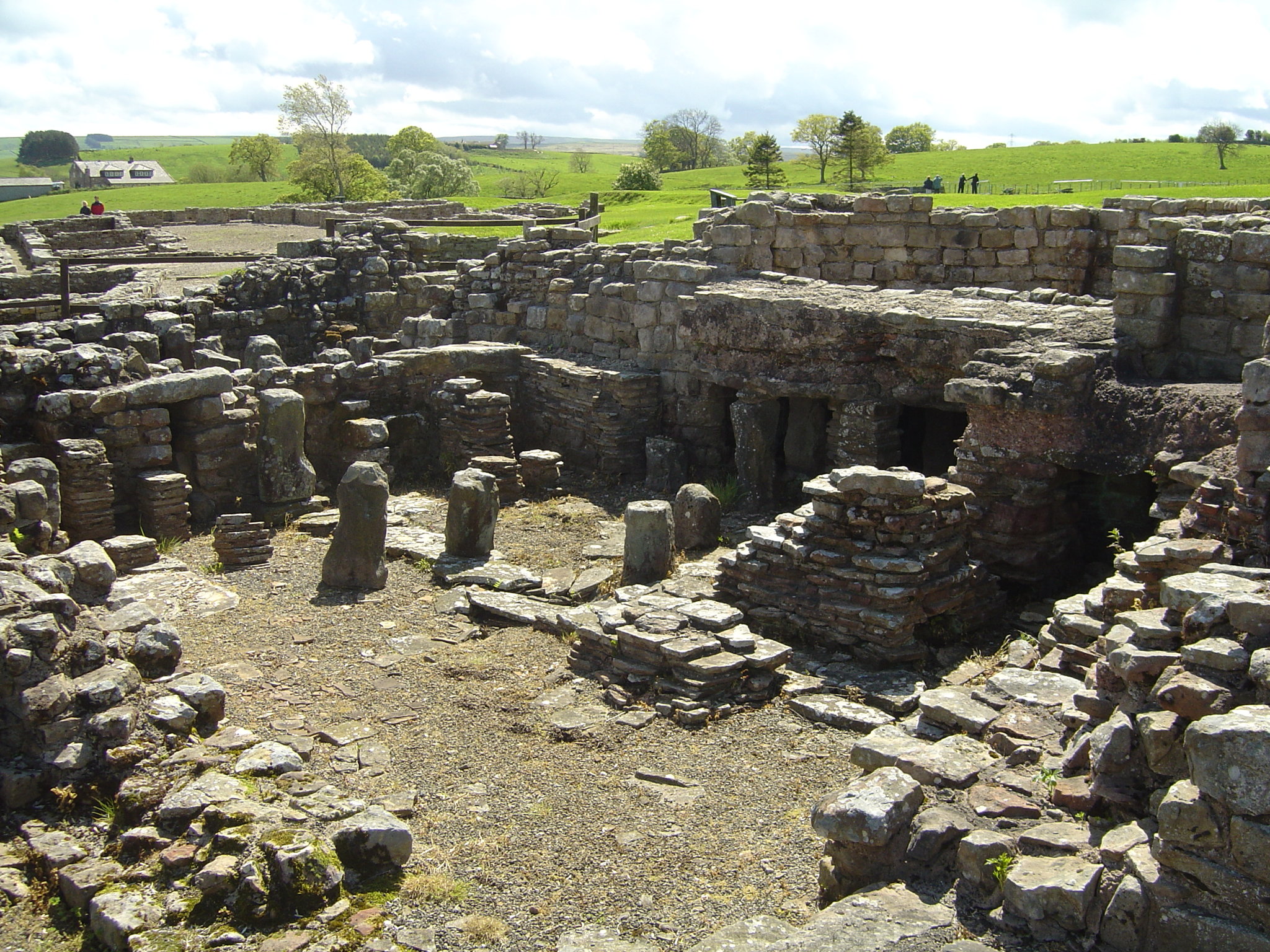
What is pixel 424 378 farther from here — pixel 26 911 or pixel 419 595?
pixel 26 911

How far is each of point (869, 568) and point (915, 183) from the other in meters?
43.6

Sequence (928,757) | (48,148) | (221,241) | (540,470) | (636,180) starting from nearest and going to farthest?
(928,757) → (540,470) → (221,241) → (636,180) → (48,148)

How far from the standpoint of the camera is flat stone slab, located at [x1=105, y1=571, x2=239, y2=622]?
10.9 meters

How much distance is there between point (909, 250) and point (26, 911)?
587 inches

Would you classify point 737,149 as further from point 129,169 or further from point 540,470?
point 540,470

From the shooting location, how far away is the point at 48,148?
419ft

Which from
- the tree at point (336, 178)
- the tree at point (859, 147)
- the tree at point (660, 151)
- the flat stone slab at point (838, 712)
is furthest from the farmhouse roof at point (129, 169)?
the flat stone slab at point (838, 712)

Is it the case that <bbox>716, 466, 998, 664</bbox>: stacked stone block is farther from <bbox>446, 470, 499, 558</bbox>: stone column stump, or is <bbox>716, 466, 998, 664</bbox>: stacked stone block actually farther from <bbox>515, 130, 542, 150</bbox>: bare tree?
<bbox>515, 130, 542, 150</bbox>: bare tree

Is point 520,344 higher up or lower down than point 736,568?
higher up

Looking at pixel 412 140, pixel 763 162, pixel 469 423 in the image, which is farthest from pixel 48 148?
pixel 469 423

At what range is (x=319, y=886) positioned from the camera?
20.6ft

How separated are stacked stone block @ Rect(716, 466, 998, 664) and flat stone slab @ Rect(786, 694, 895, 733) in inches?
33.4

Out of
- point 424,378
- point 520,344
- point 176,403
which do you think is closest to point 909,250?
point 520,344

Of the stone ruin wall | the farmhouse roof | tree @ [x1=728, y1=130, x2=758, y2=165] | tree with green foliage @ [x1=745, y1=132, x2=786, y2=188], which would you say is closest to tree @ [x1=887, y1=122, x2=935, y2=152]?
tree @ [x1=728, y1=130, x2=758, y2=165]
